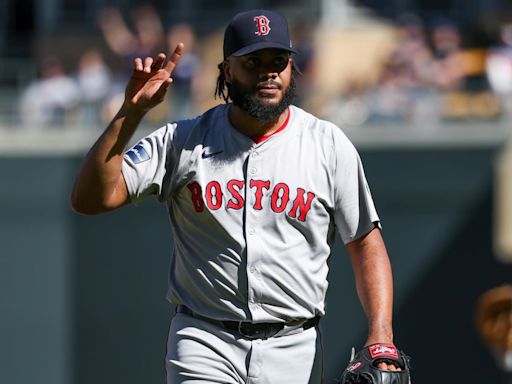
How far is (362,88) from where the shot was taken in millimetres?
13953

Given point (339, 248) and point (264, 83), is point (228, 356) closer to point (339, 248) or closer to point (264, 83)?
point (264, 83)

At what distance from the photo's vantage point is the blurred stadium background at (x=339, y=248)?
13.3 metres

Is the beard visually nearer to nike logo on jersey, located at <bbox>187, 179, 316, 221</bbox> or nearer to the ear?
the ear

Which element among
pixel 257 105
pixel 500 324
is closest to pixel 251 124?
pixel 257 105

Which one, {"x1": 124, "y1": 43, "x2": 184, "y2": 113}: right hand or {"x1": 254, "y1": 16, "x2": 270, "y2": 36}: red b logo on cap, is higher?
{"x1": 254, "y1": 16, "x2": 270, "y2": 36}: red b logo on cap

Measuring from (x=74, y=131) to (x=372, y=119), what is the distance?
3071mm

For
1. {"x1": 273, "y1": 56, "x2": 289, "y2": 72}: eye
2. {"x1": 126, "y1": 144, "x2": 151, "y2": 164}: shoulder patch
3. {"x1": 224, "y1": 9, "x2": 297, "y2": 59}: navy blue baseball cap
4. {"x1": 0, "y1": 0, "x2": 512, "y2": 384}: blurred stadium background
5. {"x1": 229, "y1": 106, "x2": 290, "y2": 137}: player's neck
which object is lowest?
{"x1": 0, "y1": 0, "x2": 512, "y2": 384}: blurred stadium background

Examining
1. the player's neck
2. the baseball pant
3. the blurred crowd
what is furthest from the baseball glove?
the blurred crowd

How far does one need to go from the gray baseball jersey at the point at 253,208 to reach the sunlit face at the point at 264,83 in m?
0.16

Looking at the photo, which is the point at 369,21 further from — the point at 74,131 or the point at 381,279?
the point at 381,279

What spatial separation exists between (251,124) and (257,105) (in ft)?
0.55

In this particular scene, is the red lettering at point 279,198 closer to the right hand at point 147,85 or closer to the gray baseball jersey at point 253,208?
the gray baseball jersey at point 253,208

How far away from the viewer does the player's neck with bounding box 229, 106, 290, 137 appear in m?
5.03

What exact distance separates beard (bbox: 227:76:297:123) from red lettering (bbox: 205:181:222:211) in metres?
0.30
